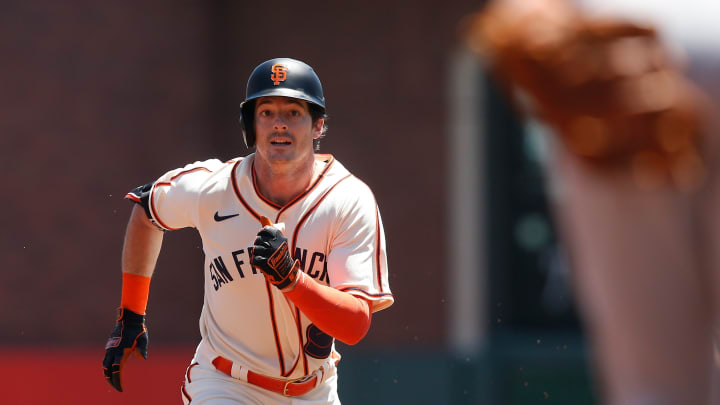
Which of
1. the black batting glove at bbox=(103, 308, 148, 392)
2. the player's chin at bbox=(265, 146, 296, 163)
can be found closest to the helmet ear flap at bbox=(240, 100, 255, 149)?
the player's chin at bbox=(265, 146, 296, 163)

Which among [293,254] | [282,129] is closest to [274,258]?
[293,254]

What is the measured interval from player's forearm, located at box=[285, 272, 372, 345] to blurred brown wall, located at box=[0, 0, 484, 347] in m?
5.44

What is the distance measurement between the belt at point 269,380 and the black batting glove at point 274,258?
527mm

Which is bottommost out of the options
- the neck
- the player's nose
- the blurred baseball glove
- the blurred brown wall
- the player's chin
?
the blurred brown wall

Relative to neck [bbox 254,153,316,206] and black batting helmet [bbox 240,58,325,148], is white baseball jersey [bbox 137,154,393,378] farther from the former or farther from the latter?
black batting helmet [bbox 240,58,325,148]

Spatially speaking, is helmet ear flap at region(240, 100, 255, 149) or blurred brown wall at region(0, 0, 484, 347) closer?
helmet ear flap at region(240, 100, 255, 149)

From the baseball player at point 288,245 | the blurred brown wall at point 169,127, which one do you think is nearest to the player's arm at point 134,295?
the baseball player at point 288,245

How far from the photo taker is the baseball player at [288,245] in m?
4.13

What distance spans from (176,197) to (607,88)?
286 centimetres

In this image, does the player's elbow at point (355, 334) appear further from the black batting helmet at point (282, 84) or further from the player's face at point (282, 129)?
the black batting helmet at point (282, 84)

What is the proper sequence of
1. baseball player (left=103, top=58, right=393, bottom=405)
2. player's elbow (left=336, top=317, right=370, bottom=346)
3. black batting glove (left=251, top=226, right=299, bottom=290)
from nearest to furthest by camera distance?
black batting glove (left=251, top=226, right=299, bottom=290) → player's elbow (left=336, top=317, right=370, bottom=346) → baseball player (left=103, top=58, right=393, bottom=405)

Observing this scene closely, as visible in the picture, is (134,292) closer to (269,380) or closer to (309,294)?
(269,380)

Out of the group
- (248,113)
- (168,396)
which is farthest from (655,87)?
(168,396)

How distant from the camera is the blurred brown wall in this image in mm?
8992
